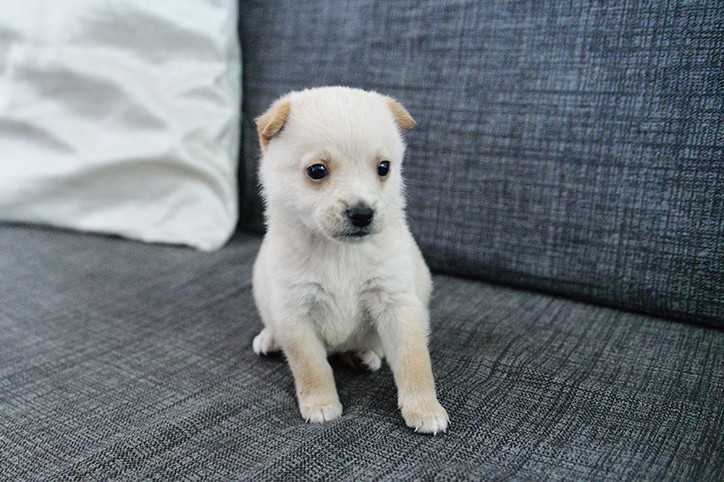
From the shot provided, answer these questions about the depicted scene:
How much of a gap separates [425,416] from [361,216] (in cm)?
35

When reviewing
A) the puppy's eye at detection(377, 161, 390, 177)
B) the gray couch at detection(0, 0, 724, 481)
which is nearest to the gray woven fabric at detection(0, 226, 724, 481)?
the gray couch at detection(0, 0, 724, 481)

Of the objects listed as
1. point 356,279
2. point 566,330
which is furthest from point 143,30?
point 566,330

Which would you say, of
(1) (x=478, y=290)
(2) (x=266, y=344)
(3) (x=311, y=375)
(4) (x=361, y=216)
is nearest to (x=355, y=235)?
(4) (x=361, y=216)

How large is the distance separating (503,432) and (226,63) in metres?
1.47

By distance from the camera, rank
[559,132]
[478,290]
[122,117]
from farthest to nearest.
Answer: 1. [122,117]
2. [478,290]
3. [559,132]

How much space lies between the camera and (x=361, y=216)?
40.5 inches

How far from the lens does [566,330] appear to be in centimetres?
139

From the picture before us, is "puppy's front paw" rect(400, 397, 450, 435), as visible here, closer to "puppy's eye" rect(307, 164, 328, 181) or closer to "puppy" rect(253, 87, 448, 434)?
"puppy" rect(253, 87, 448, 434)

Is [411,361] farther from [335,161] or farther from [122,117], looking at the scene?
[122,117]

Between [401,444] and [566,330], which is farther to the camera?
[566,330]

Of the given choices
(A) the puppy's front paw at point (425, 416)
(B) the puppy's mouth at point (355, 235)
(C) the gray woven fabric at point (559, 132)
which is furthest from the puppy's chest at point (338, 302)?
(C) the gray woven fabric at point (559, 132)

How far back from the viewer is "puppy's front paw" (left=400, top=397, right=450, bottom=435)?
1.00 m

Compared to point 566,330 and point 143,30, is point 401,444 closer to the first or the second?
point 566,330

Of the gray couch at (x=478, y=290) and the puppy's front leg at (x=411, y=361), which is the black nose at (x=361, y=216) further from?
the gray couch at (x=478, y=290)
